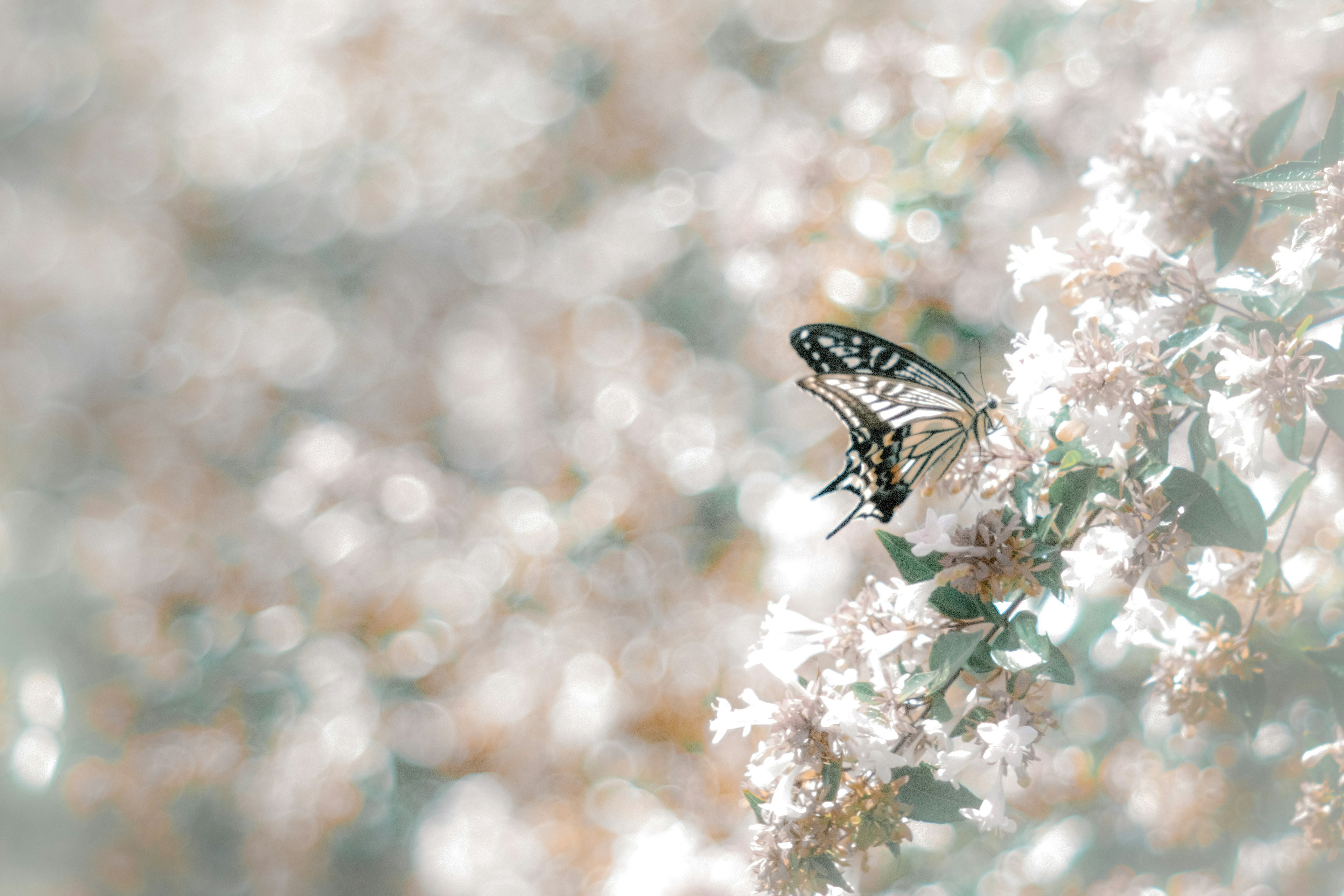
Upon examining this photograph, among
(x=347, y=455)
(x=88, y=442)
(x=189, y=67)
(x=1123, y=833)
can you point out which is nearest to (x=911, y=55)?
(x=1123, y=833)

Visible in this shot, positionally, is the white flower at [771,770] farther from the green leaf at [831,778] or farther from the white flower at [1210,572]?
the white flower at [1210,572]

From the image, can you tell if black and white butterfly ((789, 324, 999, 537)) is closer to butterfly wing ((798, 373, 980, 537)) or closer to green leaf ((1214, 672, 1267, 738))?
butterfly wing ((798, 373, 980, 537))

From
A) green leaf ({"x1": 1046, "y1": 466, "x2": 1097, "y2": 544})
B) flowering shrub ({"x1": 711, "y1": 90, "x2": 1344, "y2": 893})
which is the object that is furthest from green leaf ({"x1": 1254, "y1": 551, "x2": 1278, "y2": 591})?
green leaf ({"x1": 1046, "y1": 466, "x2": 1097, "y2": 544})

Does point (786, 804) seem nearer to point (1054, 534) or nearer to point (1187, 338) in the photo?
point (1054, 534)

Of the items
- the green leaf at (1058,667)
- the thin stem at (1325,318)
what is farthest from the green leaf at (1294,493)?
the green leaf at (1058,667)

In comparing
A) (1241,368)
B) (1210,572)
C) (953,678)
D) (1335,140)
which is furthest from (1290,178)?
(953,678)

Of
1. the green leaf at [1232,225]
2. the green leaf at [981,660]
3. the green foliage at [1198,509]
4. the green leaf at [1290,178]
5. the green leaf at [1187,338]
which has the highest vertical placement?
the green leaf at [1232,225]

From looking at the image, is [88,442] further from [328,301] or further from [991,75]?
[991,75]
